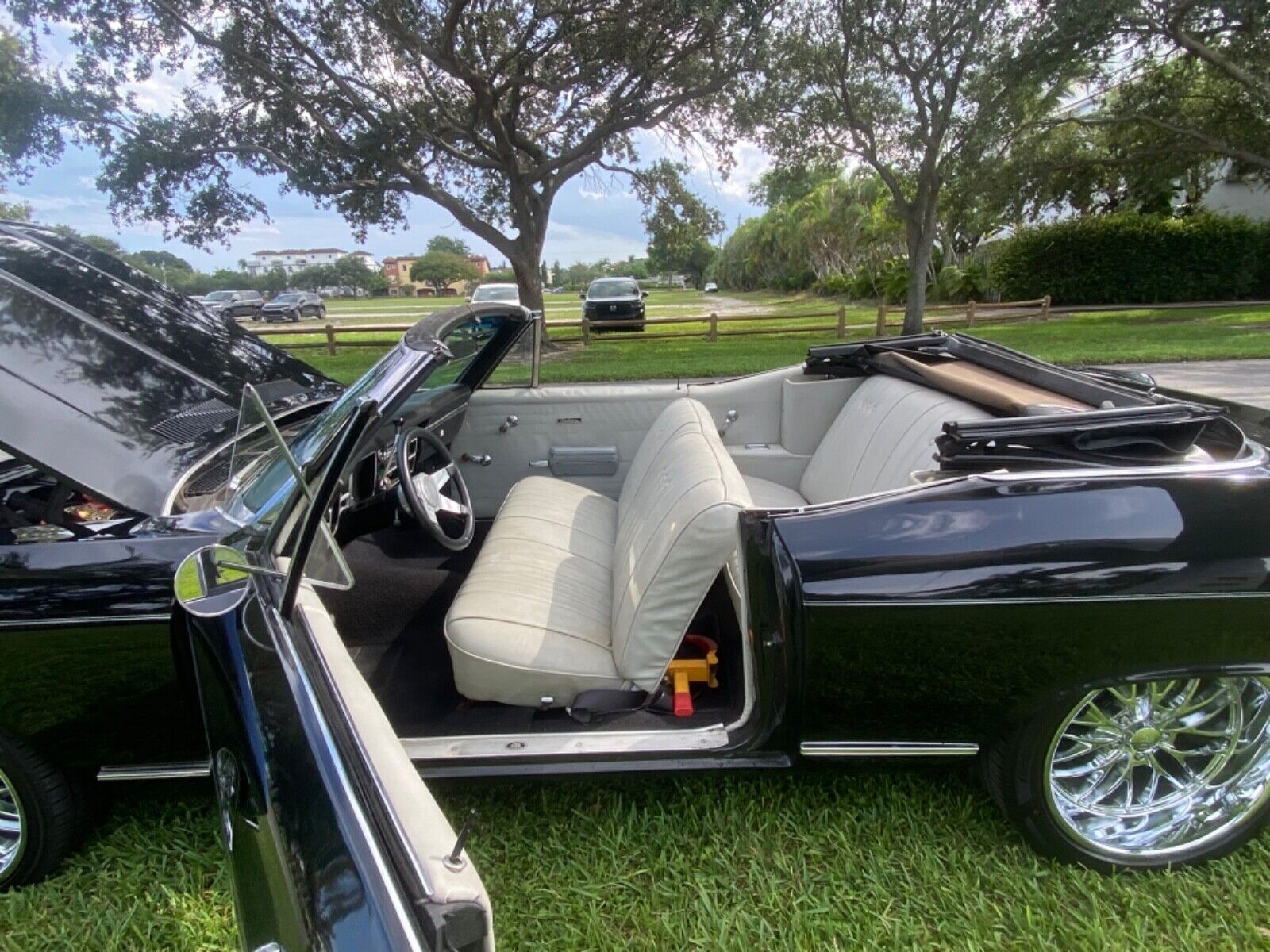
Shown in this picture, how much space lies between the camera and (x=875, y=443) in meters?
2.57

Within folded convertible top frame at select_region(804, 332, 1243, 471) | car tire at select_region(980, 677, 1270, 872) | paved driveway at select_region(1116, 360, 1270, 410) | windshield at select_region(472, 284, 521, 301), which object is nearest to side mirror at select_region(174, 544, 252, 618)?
folded convertible top frame at select_region(804, 332, 1243, 471)

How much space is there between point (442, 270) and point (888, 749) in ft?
210

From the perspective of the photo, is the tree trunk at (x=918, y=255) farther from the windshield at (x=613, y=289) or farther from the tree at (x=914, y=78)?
the windshield at (x=613, y=289)

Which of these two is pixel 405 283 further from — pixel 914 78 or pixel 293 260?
pixel 914 78

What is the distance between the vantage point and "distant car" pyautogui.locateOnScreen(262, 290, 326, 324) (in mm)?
36844

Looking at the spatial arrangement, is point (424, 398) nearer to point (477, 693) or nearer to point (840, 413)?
point (477, 693)

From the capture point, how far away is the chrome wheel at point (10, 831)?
6.27 feet

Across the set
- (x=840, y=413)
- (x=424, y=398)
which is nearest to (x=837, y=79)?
(x=840, y=413)

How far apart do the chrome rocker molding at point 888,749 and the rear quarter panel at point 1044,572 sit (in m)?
0.25

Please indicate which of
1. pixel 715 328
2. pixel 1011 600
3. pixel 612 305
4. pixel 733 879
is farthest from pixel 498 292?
pixel 1011 600

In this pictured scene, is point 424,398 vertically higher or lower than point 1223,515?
higher

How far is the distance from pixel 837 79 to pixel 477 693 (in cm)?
1391

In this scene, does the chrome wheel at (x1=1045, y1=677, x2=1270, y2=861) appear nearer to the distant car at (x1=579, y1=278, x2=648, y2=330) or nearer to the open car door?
the open car door

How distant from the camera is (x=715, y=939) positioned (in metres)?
1.75
